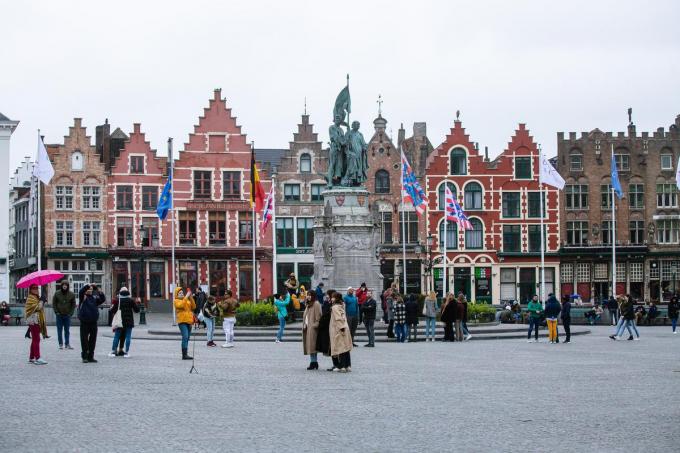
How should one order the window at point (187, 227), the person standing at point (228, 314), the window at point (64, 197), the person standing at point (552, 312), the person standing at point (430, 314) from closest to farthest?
the person standing at point (228, 314), the person standing at point (430, 314), the person standing at point (552, 312), the window at point (64, 197), the window at point (187, 227)

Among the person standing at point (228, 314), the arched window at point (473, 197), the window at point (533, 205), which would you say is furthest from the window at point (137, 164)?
the person standing at point (228, 314)

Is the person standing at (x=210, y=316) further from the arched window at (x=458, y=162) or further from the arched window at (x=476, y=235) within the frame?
the arched window at (x=458, y=162)

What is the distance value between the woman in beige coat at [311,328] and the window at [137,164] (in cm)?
5070

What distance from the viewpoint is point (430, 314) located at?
35.1 metres

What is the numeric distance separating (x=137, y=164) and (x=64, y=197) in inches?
195

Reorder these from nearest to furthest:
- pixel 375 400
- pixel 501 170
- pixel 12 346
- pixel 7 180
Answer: pixel 375 400 < pixel 12 346 < pixel 7 180 < pixel 501 170

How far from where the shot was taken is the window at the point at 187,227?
7338 centimetres

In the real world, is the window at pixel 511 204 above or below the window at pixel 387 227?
above

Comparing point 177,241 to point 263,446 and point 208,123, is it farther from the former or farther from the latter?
point 263,446

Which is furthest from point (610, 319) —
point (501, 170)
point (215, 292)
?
point (215, 292)

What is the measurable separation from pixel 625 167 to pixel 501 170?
8621 millimetres

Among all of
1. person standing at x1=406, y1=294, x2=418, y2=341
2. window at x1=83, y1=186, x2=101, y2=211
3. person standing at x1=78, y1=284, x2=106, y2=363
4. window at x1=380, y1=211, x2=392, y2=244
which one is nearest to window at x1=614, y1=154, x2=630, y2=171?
window at x1=380, y1=211, x2=392, y2=244

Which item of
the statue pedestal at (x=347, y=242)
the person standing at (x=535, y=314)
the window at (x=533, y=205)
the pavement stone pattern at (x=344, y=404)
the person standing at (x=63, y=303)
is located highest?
the window at (x=533, y=205)

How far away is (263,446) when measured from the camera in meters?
12.9
